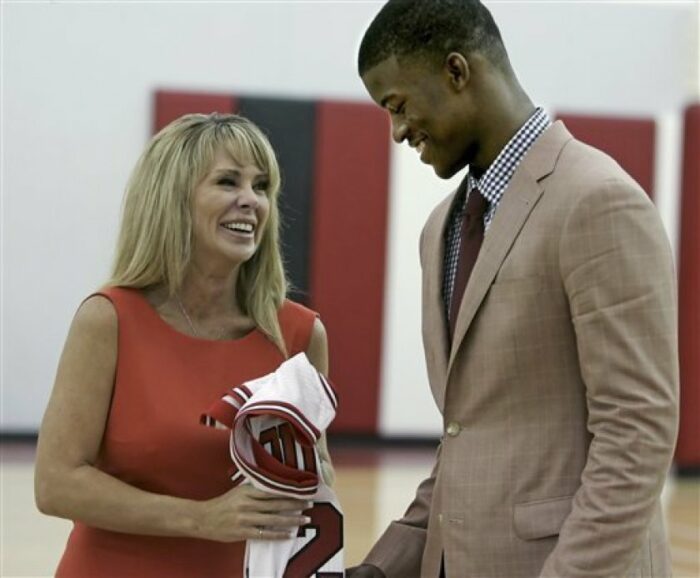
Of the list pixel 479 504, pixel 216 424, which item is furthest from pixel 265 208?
pixel 479 504

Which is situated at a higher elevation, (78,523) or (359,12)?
(359,12)

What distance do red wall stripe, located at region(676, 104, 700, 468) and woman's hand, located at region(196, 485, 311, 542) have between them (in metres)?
7.33

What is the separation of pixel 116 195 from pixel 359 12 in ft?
7.83

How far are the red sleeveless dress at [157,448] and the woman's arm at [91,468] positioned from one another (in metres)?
0.04

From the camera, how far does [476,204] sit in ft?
5.99

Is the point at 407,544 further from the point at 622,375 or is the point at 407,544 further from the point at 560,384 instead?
the point at 622,375

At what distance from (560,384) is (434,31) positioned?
0.55 metres

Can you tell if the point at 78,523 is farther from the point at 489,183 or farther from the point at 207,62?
the point at 207,62

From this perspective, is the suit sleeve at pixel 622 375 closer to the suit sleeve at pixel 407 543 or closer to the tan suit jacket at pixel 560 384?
the tan suit jacket at pixel 560 384

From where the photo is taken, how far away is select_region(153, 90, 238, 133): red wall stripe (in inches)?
347

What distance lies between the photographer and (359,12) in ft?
30.2

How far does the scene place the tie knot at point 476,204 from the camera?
1.82 metres

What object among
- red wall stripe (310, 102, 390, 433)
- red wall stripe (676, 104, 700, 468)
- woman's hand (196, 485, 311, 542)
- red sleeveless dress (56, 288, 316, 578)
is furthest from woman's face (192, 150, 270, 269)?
red wall stripe (676, 104, 700, 468)

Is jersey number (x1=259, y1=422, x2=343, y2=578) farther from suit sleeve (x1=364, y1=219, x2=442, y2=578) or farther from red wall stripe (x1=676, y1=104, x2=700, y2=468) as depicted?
red wall stripe (x1=676, y1=104, x2=700, y2=468)
